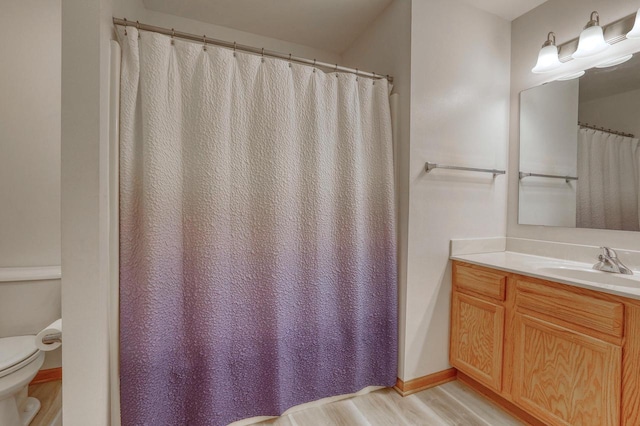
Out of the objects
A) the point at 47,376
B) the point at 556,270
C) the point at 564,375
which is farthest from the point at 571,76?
the point at 47,376

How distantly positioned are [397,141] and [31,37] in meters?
2.42

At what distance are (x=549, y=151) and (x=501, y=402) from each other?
1.58m

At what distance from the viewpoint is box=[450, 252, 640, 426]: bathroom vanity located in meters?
1.07

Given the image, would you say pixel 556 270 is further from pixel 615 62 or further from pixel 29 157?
pixel 29 157

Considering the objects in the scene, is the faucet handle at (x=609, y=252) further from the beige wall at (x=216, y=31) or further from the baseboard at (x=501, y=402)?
the beige wall at (x=216, y=31)

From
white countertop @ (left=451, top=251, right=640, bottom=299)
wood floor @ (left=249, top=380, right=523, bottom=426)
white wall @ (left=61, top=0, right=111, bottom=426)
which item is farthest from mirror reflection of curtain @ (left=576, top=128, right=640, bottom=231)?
white wall @ (left=61, top=0, right=111, bottom=426)

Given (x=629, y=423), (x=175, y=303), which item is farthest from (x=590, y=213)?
(x=175, y=303)

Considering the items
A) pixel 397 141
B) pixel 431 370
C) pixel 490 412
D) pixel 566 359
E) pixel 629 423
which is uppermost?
pixel 397 141

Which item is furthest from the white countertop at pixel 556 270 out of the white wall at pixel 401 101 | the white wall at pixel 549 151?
the white wall at pixel 401 101

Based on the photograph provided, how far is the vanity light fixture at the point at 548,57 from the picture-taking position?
1660mm

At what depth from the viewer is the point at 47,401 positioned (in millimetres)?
1618

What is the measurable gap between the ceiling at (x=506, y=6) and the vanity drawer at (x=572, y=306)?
177cm

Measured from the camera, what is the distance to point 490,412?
60.7 inches

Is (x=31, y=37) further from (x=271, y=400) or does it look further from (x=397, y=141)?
(x=271, y=400)
